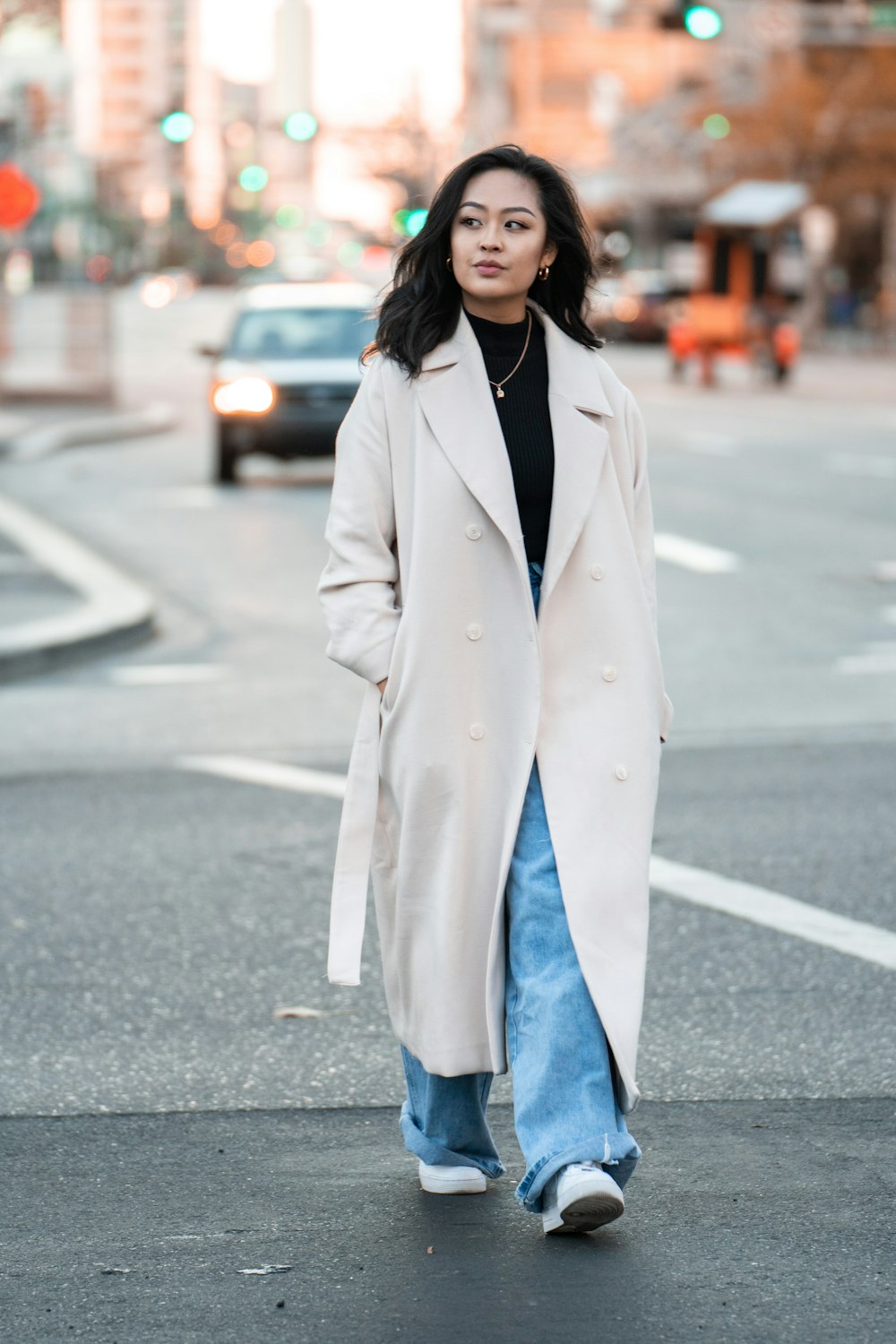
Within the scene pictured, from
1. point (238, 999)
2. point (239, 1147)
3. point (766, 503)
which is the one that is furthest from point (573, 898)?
point (766, 503)

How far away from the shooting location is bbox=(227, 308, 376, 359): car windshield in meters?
21.0

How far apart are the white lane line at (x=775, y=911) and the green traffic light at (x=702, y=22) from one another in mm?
19780

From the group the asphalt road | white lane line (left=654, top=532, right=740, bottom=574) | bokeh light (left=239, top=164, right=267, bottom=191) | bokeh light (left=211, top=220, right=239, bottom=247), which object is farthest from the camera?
bokeh light (left=211, top=220, right=239, bottom=247)

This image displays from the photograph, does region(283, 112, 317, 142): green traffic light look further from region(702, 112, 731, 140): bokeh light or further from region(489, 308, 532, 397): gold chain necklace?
region(489, 308, 532, 397): gold chain necklace

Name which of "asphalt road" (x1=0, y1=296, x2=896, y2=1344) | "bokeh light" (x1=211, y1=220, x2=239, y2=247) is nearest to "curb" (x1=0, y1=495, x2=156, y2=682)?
"asphalt road" (x1=0, y1=296, x2=896, y2=1344)

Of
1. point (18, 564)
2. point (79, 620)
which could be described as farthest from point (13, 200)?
point (79, 620)

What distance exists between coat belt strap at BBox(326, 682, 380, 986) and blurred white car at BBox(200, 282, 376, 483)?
16.0m

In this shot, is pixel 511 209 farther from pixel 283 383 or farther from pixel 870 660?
pixel 283 383

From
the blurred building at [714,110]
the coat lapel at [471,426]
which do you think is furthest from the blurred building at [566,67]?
the coat lapel at [471,426]

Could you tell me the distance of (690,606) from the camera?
513 inches

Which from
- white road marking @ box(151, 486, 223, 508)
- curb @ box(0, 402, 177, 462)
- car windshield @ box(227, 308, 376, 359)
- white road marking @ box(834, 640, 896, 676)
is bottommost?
curb @ box(0, 402, 177, 462)

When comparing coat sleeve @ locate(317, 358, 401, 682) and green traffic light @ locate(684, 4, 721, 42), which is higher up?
green traffic light @ locate(684, 4, 721, 42)

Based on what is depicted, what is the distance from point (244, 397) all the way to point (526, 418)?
54.2 feet

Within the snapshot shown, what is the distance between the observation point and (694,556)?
15.3 meters
